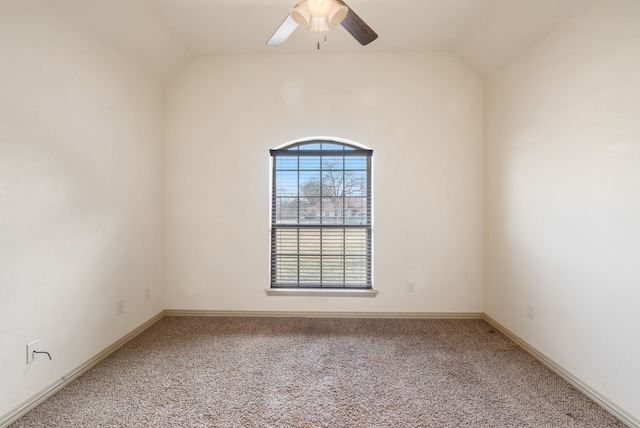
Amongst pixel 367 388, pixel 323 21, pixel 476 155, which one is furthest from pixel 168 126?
pixel 476 155

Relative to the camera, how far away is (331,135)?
2.79 m

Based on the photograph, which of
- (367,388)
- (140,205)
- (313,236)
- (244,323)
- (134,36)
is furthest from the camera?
(313,236)

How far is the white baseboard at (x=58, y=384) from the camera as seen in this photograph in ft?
4.80

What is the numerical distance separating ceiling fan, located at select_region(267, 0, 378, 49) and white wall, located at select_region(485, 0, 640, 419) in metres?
1.44

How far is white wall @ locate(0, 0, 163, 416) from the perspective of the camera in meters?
1.47

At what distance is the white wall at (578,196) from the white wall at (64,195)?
3481 mm

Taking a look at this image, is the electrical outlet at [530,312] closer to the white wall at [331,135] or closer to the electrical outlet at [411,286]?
the white wall at [331,135]

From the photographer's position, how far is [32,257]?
1.57m

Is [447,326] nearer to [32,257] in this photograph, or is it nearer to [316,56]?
[316,56]

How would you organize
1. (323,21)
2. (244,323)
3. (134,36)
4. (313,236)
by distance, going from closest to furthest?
(323,21) → (134,36) → (244,323) → (313,236)

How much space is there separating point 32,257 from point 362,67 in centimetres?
308

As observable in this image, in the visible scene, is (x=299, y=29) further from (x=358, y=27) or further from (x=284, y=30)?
(x=358, y=27)

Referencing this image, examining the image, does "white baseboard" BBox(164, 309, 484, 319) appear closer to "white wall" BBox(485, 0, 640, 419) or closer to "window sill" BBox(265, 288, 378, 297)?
"window sill" BBox(265, 288, 378, 297)

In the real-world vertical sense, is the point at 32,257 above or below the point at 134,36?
below
